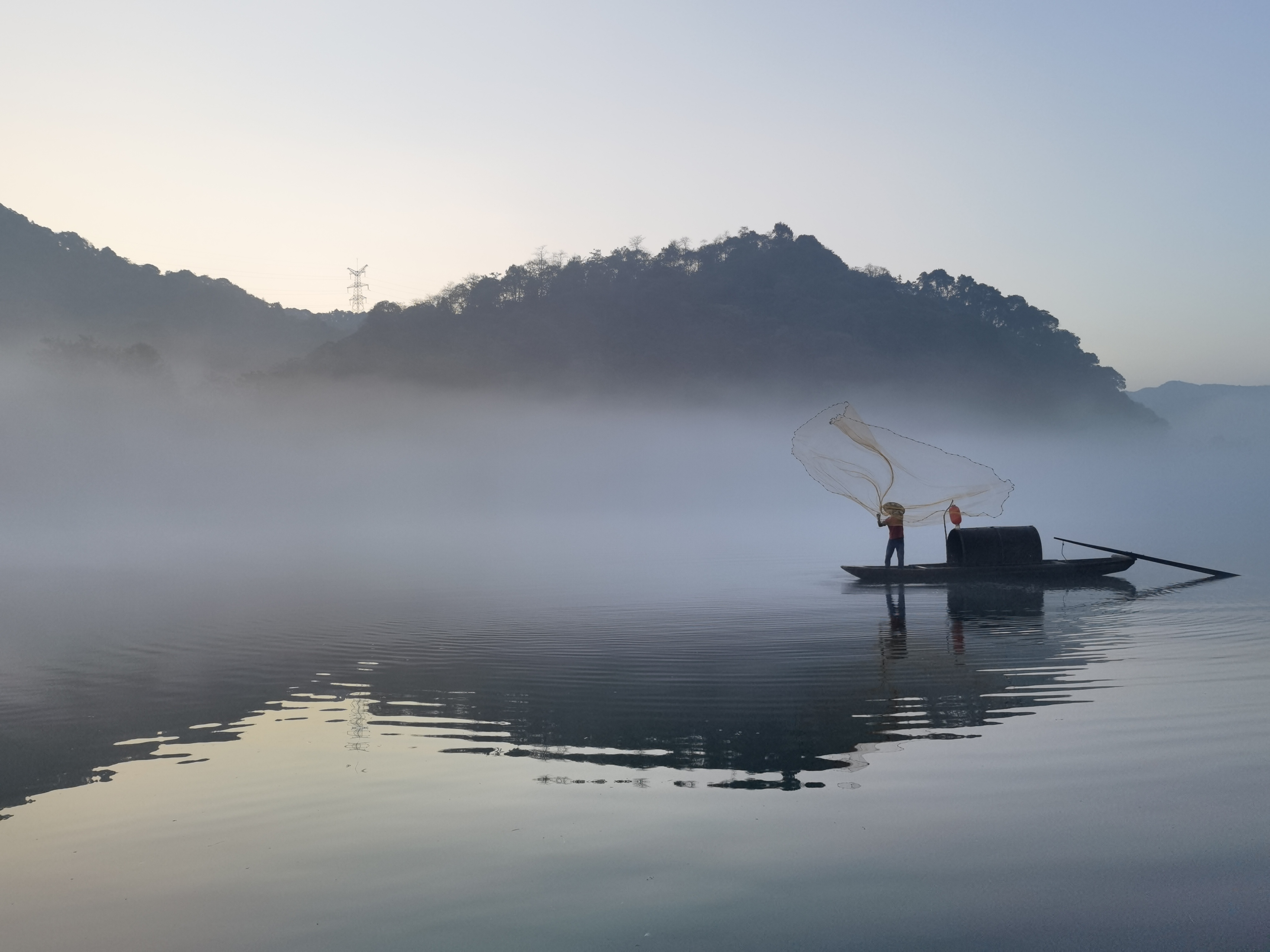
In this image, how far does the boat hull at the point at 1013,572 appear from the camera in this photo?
41.0 m

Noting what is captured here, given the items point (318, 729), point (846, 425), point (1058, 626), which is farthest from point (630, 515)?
point (318, 729)

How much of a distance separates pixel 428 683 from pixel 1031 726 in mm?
12420

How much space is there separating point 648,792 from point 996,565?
3215 cm

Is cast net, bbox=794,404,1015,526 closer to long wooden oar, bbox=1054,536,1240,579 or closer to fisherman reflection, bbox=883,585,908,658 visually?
fisherman reflection, bbox=883,585,908,658

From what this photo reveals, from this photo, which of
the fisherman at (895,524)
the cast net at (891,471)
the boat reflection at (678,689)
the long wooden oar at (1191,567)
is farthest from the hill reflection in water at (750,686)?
the long wooden oar at (1191,567)

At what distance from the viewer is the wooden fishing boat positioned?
4106cm

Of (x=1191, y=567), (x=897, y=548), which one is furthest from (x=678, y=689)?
(x=1191, y=567)

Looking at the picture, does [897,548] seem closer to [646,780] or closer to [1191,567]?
[1191,567]

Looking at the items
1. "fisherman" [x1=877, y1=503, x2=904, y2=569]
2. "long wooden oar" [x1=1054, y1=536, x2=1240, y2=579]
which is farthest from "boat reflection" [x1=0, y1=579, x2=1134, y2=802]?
"long wooden oar" [x1=1054, y1=536, x2=1240, y2=579]

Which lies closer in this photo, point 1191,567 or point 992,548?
point 992,548

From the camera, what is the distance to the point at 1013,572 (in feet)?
134

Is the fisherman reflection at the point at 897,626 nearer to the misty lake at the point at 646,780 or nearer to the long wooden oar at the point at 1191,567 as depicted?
the misty lake at the point at 646,780

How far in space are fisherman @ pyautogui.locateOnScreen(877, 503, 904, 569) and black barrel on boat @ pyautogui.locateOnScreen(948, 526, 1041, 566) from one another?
202 cm

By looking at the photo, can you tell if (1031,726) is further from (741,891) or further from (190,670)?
(190,670)
